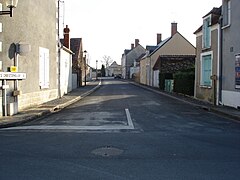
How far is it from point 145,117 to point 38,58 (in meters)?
7.83

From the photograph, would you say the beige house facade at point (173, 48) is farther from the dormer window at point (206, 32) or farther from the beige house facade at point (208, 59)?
the dormer window at point (206, 32)

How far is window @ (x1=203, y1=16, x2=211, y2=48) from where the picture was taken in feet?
77.0

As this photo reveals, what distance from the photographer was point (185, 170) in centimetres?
677

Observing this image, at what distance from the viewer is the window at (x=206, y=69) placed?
933 inches

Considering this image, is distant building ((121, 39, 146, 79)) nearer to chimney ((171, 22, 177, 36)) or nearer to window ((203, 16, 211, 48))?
chimney ((171, 22, 177, 36))


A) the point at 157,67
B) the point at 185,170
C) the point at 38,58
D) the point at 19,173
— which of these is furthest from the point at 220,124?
the point at 157,67

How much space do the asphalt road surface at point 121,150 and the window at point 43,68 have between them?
7.33 meters

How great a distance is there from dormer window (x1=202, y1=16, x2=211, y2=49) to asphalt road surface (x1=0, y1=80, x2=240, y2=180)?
10671mm

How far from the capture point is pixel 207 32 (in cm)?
2391

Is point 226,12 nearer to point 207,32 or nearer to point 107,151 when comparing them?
point 207,32

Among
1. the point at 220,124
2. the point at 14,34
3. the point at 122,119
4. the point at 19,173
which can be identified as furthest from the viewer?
the point at 14,34

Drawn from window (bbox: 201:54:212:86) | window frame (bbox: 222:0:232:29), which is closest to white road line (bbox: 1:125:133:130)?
window frame (bbox: 222:0:232:29)

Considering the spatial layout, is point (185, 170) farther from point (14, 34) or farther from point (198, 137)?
point (14, 34)

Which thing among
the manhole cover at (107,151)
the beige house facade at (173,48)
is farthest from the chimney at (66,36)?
the manhole cover at (107,151)
